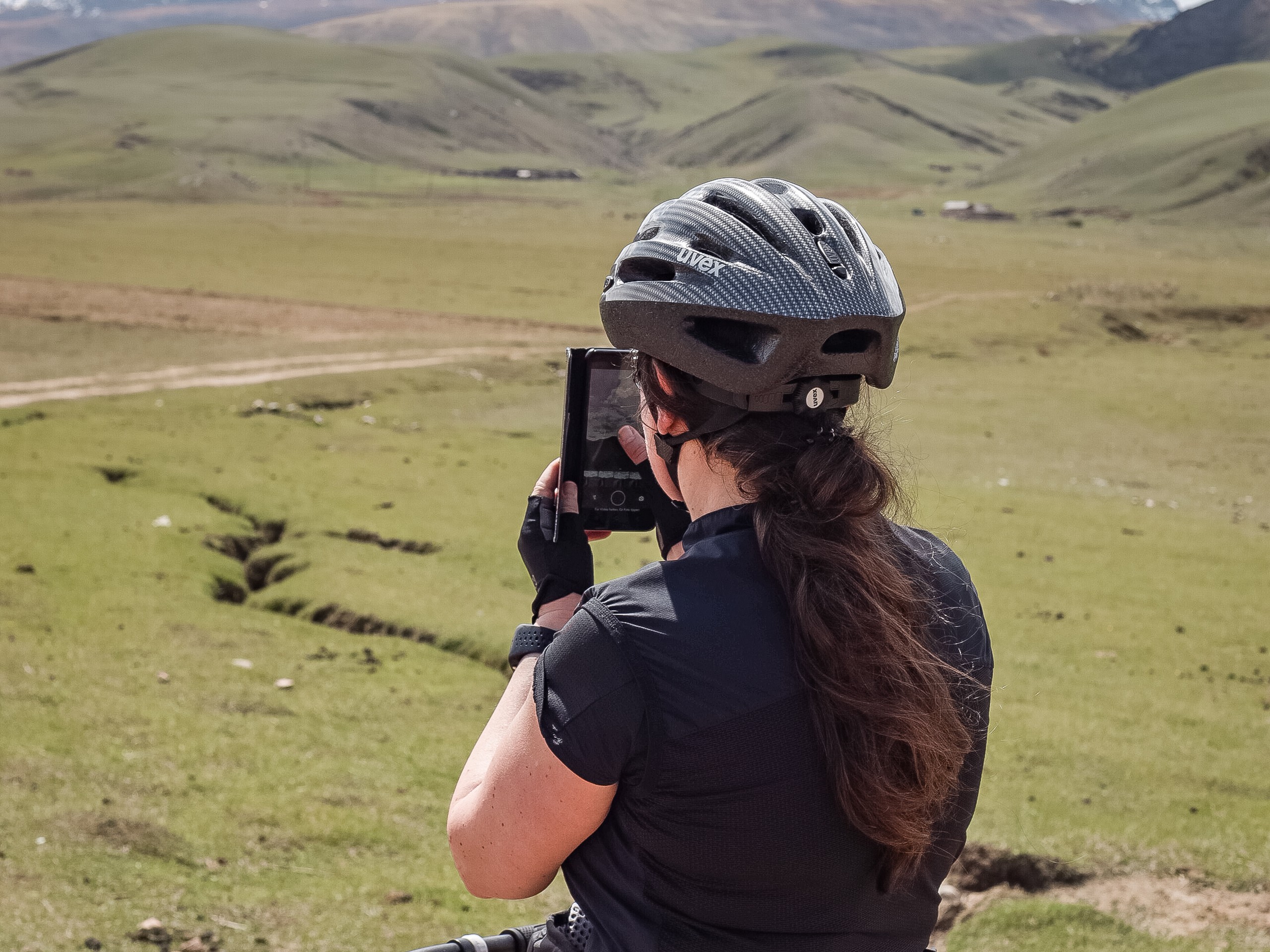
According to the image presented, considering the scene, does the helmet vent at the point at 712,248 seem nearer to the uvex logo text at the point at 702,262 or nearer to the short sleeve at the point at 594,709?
the uvex logo text at the point at 702,262

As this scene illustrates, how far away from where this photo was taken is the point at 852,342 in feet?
9.19

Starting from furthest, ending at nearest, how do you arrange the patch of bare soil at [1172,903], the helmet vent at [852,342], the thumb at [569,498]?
1. the patch of bare soil at [1172,903]
2. the thumb at [569,498]
3. the helmet vent at [852,342]

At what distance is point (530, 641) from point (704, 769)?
617 millimetres

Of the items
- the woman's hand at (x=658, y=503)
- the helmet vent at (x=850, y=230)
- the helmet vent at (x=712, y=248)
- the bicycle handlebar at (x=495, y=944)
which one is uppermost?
the helmet vent at (x=850, y=230)

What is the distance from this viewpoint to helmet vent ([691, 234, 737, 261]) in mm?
2756

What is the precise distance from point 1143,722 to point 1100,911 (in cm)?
321

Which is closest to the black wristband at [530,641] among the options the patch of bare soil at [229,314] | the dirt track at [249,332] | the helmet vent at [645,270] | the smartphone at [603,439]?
the smartphone at [603,439]

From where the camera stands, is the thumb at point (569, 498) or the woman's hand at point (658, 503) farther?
the woman's hand at point (658, 503)

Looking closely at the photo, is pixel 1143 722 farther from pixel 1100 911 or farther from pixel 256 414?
pixel 256 414

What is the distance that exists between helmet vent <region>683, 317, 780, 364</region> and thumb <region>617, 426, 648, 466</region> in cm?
59

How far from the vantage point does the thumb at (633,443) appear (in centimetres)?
326

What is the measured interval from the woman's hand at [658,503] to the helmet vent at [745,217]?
670mm

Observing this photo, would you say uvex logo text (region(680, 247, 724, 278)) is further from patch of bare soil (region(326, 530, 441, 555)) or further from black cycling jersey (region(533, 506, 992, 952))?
patch of bare soil (region(326, 530, 441, 555))

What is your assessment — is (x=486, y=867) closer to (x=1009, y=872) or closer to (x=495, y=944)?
(x=495, y=944)
